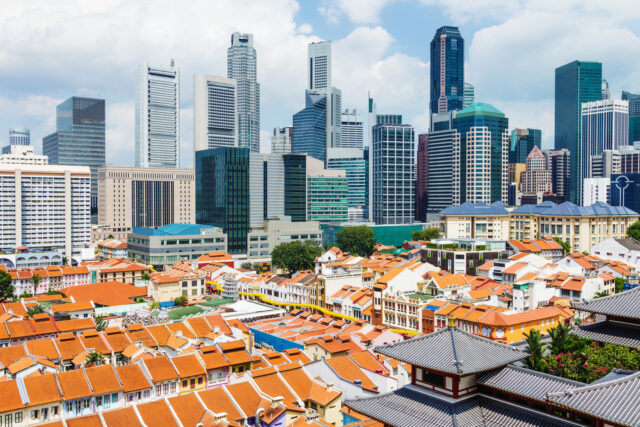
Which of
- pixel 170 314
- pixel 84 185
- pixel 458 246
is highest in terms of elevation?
pixel 84 185

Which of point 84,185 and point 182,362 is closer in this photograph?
point 182,362

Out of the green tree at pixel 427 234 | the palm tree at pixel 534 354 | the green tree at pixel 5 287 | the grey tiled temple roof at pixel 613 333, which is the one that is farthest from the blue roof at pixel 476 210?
the palm tree at pixel 534 354

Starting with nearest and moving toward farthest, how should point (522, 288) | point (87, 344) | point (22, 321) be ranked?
point (87, 344), point (22, 321), point (522, 288)

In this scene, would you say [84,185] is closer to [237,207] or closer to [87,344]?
[237,207]

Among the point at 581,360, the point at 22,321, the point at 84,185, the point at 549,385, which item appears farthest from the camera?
the point at 84,185

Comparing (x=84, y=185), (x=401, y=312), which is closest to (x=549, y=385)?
(x=401, y=312)

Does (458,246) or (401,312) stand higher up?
(458,246)

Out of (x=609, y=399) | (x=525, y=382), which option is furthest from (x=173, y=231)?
(x=609, y=399)
